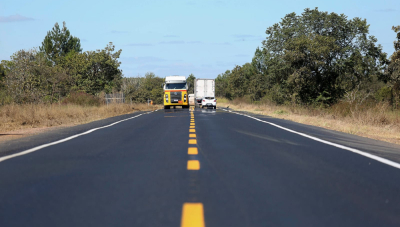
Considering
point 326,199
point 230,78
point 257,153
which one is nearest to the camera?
point 326,199

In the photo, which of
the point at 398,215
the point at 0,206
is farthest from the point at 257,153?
the point at 0,206

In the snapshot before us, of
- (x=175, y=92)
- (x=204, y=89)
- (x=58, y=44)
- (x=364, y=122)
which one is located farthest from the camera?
(x=58, y=44)

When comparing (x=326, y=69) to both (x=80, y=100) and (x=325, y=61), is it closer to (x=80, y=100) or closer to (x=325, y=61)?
(x=325, y=61)

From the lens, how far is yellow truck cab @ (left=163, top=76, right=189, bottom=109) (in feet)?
148

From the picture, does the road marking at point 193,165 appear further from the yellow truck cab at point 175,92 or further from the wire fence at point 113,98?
the wire fence at point 113,98

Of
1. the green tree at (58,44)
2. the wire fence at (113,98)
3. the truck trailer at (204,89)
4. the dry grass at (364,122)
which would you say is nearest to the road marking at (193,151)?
the dry grass at (364,122)

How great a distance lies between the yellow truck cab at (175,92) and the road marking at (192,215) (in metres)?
40.1

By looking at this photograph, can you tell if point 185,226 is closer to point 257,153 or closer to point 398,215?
point 398,215

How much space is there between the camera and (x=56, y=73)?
52.2 m

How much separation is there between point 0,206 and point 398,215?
4.31 metres

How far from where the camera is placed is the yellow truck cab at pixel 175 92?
45156 millimetres

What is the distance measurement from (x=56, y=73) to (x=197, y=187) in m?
49.2

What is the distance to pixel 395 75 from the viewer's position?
118 ft

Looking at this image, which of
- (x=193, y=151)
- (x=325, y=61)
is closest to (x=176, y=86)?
(x=325, y=61)
